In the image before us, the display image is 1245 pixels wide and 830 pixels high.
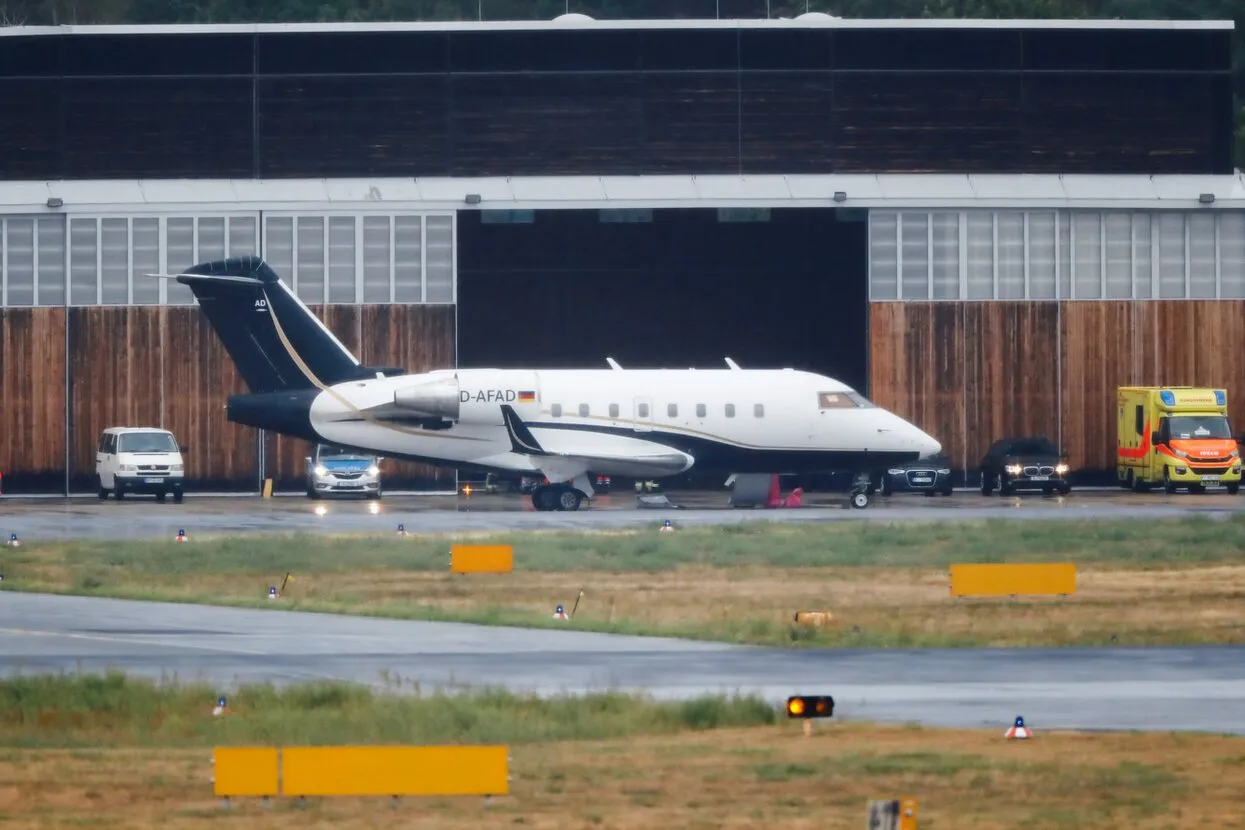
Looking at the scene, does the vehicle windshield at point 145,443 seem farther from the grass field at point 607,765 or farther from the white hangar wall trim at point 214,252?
the grass field at point 607,765

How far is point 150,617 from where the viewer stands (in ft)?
97.5

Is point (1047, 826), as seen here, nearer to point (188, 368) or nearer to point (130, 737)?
point (130, 737)

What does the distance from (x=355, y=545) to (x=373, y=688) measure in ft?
61.4

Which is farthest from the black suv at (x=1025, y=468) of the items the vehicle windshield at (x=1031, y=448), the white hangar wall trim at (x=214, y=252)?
the white hangar wall trim at (x=214, y=252)

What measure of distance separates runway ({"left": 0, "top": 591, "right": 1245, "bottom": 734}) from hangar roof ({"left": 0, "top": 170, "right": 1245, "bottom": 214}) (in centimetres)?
3291

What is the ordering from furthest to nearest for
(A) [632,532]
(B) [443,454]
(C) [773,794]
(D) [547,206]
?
(D) [547,206] < (B) [443,454] < (A) [632,532] < (C) [773,794]

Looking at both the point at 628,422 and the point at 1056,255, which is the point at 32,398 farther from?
the point at 1056,255

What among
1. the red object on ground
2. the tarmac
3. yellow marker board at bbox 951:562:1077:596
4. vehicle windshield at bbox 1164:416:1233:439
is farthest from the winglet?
yellow marker board at bbox 951:562:1077:596

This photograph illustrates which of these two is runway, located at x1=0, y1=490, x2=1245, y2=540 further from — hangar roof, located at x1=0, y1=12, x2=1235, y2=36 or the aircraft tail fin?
hangar roof, located at x1=0, y1=12, x2=1235, y2=36

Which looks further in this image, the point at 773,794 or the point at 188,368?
the point at 188,368

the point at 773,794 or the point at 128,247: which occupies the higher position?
the point at 128,247

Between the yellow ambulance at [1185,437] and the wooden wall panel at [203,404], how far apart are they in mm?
26798

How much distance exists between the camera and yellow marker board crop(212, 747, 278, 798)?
15.2m

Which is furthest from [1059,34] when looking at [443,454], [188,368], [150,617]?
[150,617]
